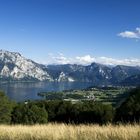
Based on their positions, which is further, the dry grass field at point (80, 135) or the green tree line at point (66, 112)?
the green tree line at point (66, 112)

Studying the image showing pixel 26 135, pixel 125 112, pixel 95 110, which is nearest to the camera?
pixel 26 135

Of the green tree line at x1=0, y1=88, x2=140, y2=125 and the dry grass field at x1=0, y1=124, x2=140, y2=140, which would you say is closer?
the dry grass field at x1=0, y1=124, x2=140, y2=140

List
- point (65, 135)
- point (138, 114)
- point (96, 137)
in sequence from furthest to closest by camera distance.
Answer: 1. point (138, 114)
2. point (65, 135)
3. point (96, 137)

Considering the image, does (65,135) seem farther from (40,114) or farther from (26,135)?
(40,114)

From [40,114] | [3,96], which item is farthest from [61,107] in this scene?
[40,114]

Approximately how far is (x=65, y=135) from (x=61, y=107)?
2958 inches

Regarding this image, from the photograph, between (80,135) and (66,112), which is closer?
(80,135)

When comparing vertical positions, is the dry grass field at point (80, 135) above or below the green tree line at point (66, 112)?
above

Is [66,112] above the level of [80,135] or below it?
below

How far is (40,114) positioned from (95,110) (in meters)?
21.3

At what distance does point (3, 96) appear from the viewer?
2736 inches

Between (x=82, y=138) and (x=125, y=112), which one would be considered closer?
(x=82, y=138)

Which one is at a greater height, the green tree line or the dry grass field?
the dry grass field

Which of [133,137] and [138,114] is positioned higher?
[133,137]
